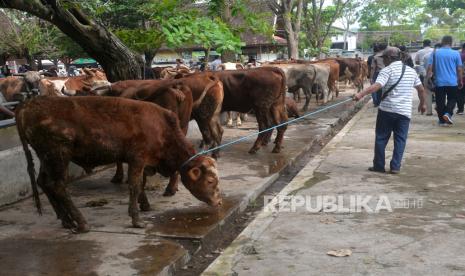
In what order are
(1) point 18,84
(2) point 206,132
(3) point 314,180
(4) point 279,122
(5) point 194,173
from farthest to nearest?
(1) point 18,84 → (4) point 279,122 → (2) point 206,132 → (3) point 314,180 → (5) point 194,173

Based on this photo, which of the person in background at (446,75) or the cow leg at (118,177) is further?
the person in background at (446,75)

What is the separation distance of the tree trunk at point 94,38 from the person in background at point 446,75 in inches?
255

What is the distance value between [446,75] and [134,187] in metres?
8.57

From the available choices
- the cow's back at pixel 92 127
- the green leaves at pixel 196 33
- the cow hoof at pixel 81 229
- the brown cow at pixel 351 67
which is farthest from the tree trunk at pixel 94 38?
the brown cow at pixel 351 67

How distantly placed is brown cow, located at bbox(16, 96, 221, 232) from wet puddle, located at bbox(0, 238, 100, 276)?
0.39 meters

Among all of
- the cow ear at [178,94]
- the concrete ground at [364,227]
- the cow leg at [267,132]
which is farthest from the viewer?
the cow leg at [267,132]

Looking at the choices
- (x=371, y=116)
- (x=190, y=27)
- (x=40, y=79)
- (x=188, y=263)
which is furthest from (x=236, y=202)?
(x=371, y=116)

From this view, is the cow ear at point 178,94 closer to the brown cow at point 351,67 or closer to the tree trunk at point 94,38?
the tree trunk at point 94,38

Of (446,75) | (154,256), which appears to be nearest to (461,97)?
(446,75)

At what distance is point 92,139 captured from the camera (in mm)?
4992

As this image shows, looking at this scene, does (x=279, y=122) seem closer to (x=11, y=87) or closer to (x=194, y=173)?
(x=194, y=173)

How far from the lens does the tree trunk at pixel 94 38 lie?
289 inches

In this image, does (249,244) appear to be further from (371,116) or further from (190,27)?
(371,116)

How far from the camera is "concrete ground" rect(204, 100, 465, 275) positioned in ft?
14.2
